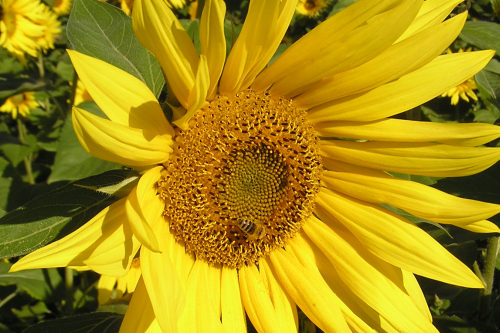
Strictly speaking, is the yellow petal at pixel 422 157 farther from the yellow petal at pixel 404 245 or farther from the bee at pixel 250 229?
the bee at pixel 250 229

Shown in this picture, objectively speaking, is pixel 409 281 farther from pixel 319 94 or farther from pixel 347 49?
pixel 347 49

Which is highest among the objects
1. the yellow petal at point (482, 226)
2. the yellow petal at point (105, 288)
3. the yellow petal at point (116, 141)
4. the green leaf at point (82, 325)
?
the yellow petal at point (482, 226)

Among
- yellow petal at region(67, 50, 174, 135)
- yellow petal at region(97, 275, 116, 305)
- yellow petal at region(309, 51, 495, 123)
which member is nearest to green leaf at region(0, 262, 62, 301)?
yellow petal at region(97, 275, 116, 305)

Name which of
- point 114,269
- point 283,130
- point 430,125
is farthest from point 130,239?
point 430,125

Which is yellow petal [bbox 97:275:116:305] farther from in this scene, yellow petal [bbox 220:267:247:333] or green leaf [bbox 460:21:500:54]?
green leaf [bbox 460:21:500:54]

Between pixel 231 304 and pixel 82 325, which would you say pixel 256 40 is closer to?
pixel 231 304

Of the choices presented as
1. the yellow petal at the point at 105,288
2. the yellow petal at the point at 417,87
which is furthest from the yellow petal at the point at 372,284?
the yellow petal at the point at 105,288
